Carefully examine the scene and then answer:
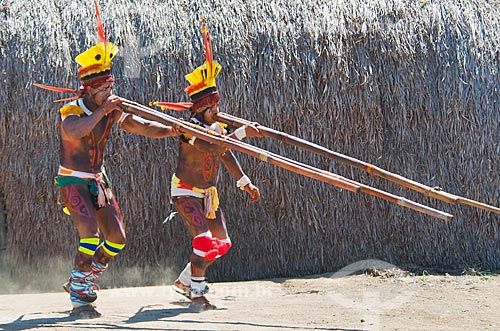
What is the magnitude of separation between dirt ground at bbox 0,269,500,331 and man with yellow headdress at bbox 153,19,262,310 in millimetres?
292

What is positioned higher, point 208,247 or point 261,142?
point 261,142

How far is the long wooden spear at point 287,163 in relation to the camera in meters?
4.72

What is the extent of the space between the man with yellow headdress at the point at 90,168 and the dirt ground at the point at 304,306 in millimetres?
297

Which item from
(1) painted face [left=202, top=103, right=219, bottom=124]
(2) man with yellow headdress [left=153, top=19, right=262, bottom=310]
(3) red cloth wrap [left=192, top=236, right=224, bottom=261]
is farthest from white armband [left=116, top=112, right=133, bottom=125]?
(3) red cloth wrap [left=192, top=236, right=224, bottom=261]

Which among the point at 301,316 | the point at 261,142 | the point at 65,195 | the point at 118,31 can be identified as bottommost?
the point at 301,316

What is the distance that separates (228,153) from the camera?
19.9 ft

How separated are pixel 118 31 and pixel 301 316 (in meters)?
3.40

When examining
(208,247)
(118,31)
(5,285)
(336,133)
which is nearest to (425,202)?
(336,133)

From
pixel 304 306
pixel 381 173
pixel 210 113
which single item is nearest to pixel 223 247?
pixel 304 306

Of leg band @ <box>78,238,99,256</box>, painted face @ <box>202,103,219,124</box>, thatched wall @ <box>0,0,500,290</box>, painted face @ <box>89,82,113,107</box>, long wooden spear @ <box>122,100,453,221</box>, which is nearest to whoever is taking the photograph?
long wooden spear @ <box>122,100,453,221</box>

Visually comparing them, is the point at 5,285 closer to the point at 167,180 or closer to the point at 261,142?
the point at 167,180

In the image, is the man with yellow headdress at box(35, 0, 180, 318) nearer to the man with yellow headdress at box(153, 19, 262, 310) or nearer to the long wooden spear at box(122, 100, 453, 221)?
the long wooden spear at box(122, 100, 453, 221)

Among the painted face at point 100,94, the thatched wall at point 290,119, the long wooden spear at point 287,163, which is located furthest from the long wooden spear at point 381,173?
the thatched wall at point 290,119

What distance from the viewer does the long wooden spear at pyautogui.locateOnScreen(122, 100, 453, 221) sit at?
472cm
